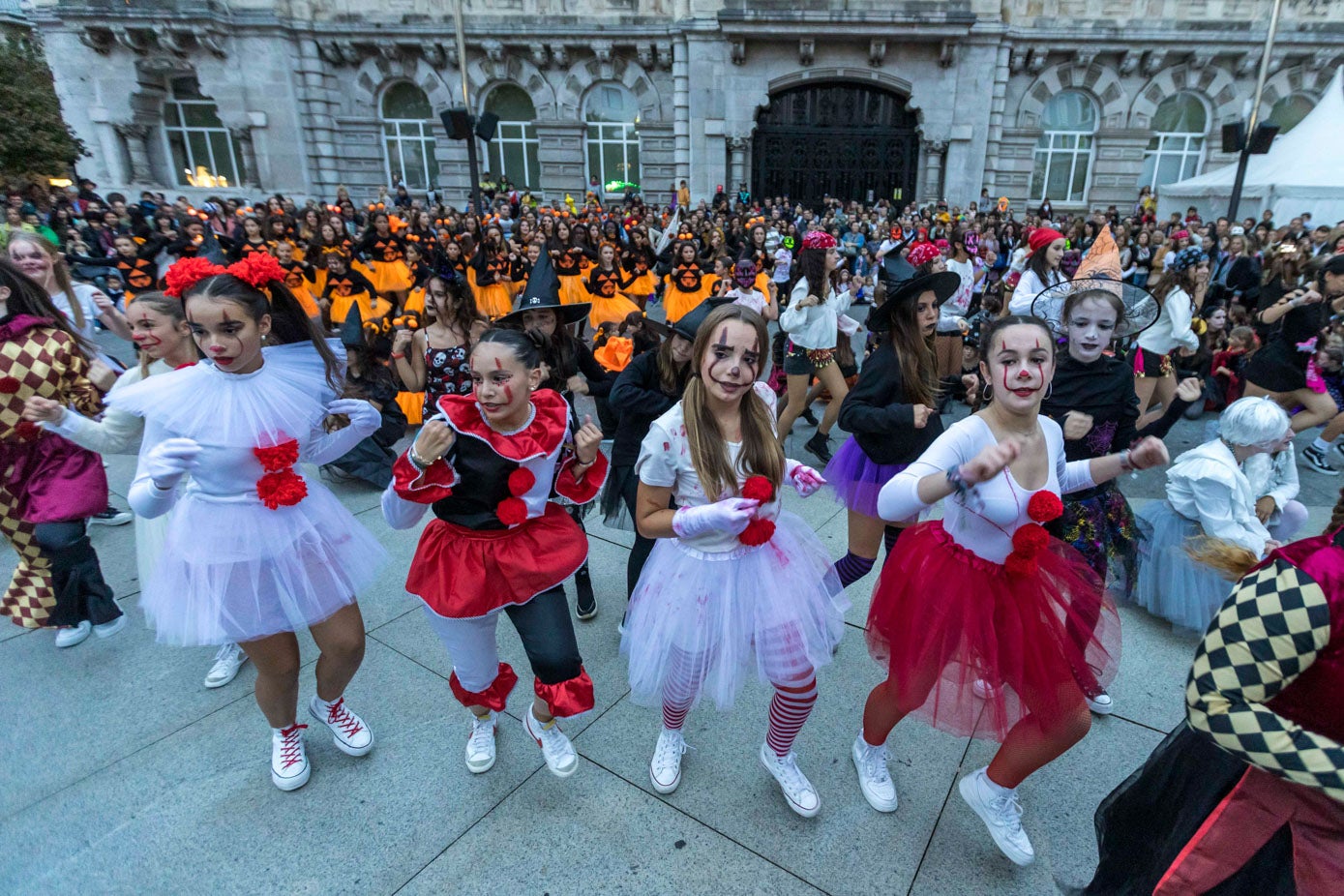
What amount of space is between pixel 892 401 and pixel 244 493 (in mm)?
2835

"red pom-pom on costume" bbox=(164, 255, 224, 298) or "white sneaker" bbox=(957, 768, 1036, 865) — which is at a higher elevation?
"red pom-pom on costume" bbox=(164, 255, 224, 298)

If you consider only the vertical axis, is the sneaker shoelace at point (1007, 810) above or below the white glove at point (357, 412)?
below

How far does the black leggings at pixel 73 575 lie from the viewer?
3.50m

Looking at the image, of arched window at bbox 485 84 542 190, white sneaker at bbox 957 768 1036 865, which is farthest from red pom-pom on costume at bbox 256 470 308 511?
arched window at bbox 485 84 542 190

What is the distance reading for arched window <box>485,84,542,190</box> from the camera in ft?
78.3

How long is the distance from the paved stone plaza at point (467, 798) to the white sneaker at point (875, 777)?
0.05 meters

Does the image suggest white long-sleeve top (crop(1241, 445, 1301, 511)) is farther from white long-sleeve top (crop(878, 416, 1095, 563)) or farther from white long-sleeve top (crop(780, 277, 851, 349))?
white long-sleeve top (crop(780, 277, 851, 349))

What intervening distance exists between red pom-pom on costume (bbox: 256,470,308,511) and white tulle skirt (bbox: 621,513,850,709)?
1343mm

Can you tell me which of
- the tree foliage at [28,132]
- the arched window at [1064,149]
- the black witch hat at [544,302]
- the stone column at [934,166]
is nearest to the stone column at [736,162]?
the stone column at [934,166]

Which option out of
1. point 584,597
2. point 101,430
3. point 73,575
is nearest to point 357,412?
point 101,430

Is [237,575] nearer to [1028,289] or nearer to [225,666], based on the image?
[225,666]

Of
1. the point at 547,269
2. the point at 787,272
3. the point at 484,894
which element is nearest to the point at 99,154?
the point at 787,272

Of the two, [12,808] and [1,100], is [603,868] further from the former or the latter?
[1,100]

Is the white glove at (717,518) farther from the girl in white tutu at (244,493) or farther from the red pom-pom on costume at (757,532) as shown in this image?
the girl in white tutu at (244,493)
